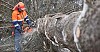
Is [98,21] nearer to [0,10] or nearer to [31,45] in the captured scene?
[31,45]

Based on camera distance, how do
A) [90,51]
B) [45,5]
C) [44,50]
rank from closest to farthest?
[90,51], [44,50], [45,5]

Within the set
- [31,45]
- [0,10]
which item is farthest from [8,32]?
[31,45]

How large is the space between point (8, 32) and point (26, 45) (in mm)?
2382

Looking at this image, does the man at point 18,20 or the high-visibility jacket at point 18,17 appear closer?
the man at point 18,20

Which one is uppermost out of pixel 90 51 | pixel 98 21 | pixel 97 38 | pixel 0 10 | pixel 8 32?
pixel 98 21

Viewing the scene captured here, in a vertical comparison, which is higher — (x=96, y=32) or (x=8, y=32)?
(x=96, y=32)

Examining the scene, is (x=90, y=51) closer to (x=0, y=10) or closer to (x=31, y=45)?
(x=31, y=45)

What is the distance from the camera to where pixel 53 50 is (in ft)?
21.6

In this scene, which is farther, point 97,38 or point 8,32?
point 8,32

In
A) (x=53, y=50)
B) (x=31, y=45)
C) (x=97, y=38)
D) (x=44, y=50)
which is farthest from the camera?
(x=31, y=45)

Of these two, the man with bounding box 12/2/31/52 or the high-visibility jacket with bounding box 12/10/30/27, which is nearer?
the man with bounding box 12/2/31/52

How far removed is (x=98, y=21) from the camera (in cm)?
173

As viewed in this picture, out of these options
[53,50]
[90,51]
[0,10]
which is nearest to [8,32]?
[0,10]

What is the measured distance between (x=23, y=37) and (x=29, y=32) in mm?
383
